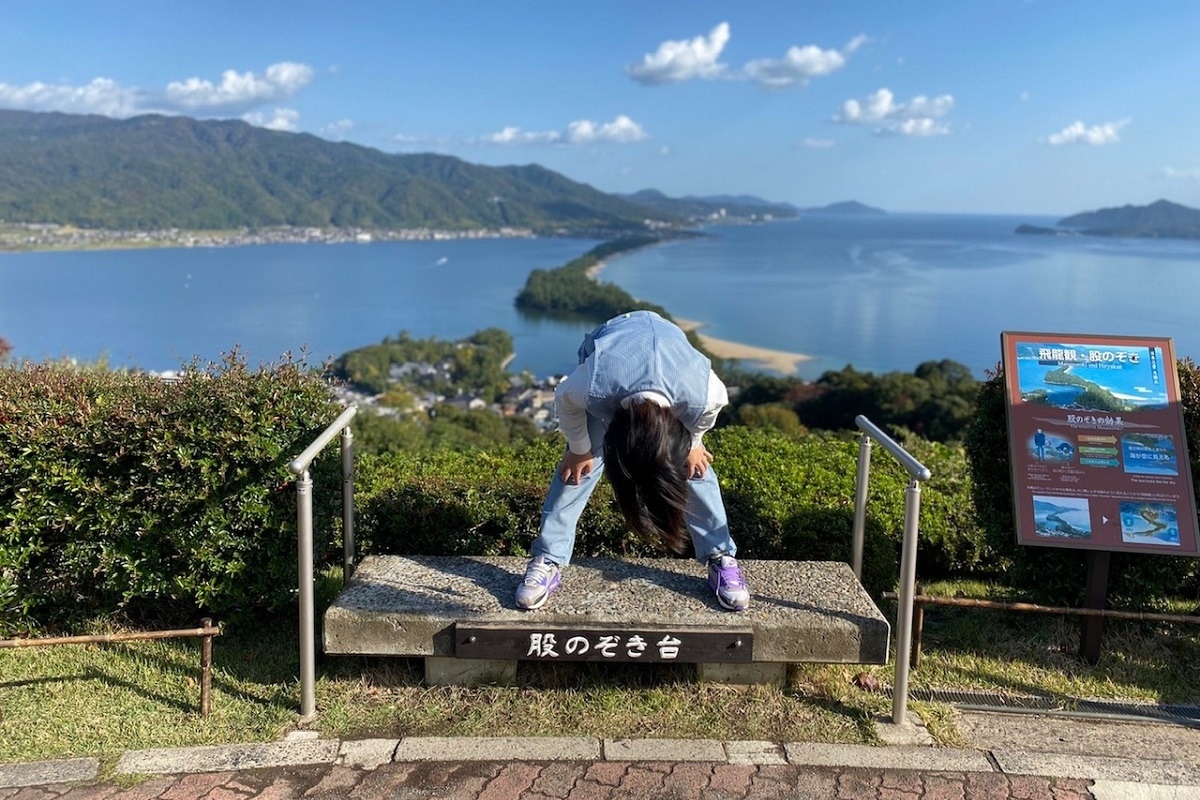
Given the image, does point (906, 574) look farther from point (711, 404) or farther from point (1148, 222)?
point (1148, 222)

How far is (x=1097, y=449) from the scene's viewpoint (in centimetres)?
364

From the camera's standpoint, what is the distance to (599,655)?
3.06 meters

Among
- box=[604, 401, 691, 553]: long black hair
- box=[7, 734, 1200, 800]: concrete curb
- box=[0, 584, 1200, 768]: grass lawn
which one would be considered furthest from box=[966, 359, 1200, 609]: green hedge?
box=[604, 401, 691, 553]: long black hair

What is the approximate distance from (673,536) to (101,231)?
14772cm

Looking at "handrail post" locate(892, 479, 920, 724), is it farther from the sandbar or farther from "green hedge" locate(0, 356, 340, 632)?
the sandbar

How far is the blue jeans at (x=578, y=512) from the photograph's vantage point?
3.34 meters

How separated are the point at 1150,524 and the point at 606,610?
2.39 meters

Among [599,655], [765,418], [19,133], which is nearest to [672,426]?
[599,655]

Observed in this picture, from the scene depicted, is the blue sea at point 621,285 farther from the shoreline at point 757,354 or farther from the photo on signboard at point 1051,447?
the photo on signboard at point 1051,447

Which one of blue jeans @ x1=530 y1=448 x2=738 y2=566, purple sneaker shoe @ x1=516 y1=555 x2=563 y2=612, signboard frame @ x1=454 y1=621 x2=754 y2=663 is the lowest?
signboard frame @ x1=454 y1=621 x2=754 y2=663

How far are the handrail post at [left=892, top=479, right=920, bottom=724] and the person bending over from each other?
0.58m

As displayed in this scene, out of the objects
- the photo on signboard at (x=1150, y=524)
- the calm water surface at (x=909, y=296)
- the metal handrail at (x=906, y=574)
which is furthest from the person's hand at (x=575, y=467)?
the calm water surface at (x=909, y=296)

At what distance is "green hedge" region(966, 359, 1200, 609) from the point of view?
3705 mm

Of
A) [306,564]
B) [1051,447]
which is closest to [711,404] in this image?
[306,564]
